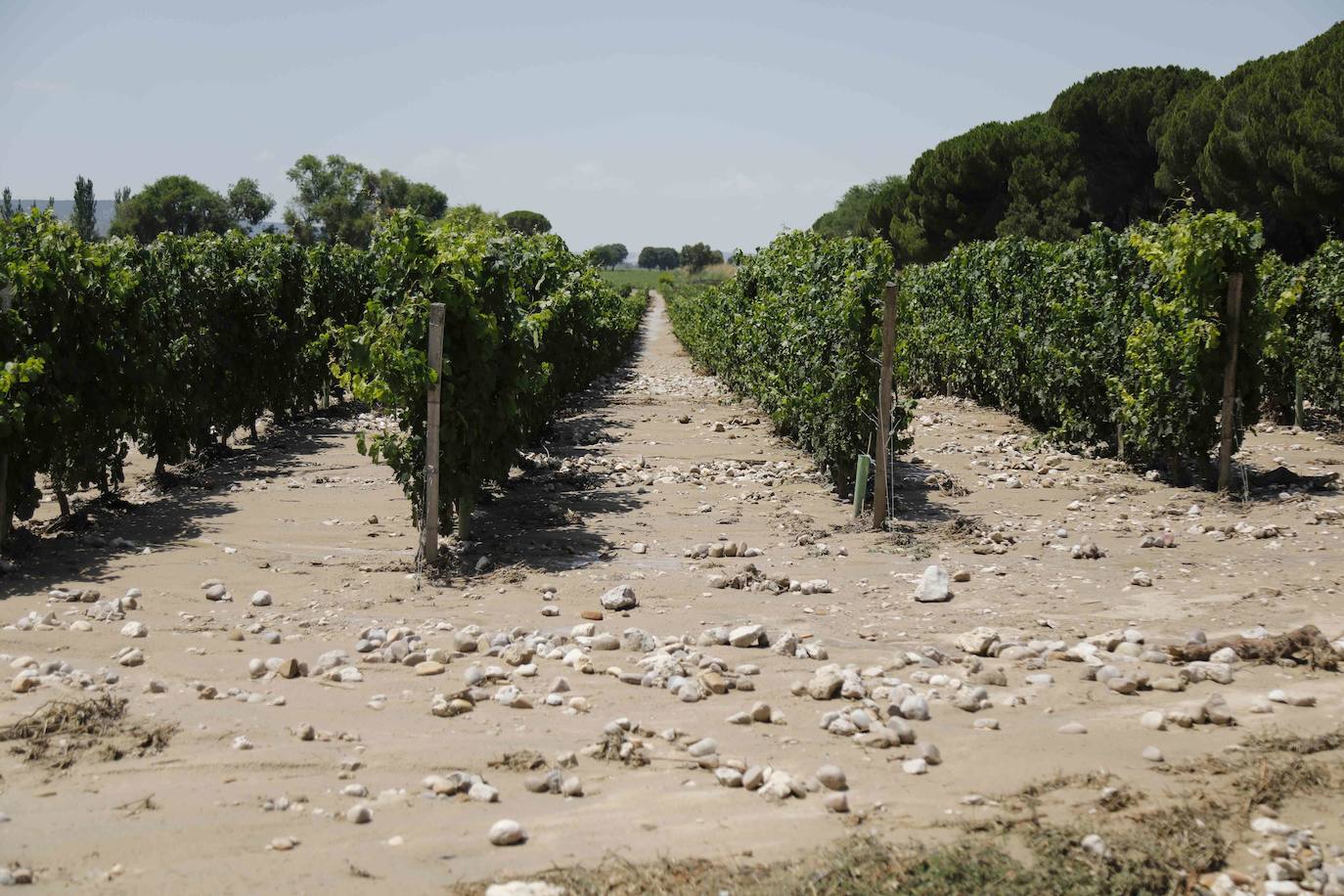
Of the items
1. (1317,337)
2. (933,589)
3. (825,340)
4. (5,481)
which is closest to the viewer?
(933,589)

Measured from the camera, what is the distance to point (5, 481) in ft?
28.0

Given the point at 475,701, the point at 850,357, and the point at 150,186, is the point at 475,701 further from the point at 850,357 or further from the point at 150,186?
the point at 150,186

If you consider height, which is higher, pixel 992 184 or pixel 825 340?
pixel 992 184

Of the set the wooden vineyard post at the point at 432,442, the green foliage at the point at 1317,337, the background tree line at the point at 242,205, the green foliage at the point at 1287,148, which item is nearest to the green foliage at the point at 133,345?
the wooden vineyard post at the point at 432,442

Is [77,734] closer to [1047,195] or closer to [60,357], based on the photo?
[60,357]

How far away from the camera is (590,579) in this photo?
8.27 m

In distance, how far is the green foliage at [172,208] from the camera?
89.3 meters

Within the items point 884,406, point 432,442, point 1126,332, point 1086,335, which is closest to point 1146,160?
point 1086,335

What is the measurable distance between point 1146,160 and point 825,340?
109 feet

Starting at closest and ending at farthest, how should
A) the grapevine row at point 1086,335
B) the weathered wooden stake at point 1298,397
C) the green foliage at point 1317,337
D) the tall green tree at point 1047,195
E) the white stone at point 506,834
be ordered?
the white stone at point 506,834 → the grapevine row at point 1086,335 → the green foliage at point 1317,337 → the weathered wooden stake at point 1298,397 → the tall green tree at point 1047,195

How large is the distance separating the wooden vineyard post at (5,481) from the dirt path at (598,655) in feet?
0.99

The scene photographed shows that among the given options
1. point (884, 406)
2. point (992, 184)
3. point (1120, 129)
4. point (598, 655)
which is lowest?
point (598, 655)

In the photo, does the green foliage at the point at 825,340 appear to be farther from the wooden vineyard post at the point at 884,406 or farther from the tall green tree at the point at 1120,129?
the tall green tree at the point at 1120,129

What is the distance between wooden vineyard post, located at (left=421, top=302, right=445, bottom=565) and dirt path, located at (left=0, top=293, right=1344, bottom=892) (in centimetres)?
36
